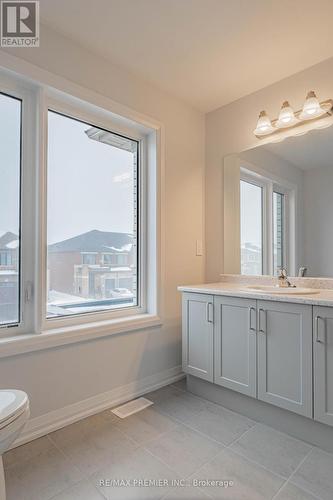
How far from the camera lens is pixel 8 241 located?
1.75m

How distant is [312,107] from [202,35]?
2.99ft

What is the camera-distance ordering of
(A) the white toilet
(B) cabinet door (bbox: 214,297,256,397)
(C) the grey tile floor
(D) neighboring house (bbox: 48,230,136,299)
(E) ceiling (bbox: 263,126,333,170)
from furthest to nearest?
(E) ceiling (bbox: 263,126,333,170)
(D) neighboring house (bbox: 48,230,136,299)
(B) cabinet door (bbox: 214,297,256,397)
(C) the grey tile floor
(A) the white toilet

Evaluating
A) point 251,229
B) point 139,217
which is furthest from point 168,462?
point 251,229

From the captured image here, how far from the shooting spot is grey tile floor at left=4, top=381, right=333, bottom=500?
133cm

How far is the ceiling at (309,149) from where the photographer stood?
2.11 meters

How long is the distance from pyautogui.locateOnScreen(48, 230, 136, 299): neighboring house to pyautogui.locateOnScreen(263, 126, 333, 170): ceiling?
145 centimetres

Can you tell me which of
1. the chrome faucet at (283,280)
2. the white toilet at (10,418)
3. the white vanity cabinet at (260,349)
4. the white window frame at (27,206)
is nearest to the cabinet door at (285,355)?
the white vanity cabinet at (260,349)

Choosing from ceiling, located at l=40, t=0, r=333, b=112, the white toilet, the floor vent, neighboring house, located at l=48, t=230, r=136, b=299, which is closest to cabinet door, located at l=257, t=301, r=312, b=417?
the floor vent

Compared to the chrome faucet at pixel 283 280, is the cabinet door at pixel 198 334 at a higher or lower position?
lower

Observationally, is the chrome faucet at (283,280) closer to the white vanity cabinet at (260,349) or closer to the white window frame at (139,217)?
the white vanity cabinet at (260,349)

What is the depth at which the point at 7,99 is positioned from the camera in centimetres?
177

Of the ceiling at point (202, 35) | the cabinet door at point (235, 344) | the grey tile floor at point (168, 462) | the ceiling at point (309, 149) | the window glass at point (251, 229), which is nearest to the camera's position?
the grey tile floor at point (168, 462)

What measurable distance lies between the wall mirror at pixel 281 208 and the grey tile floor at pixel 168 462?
1.21 m
